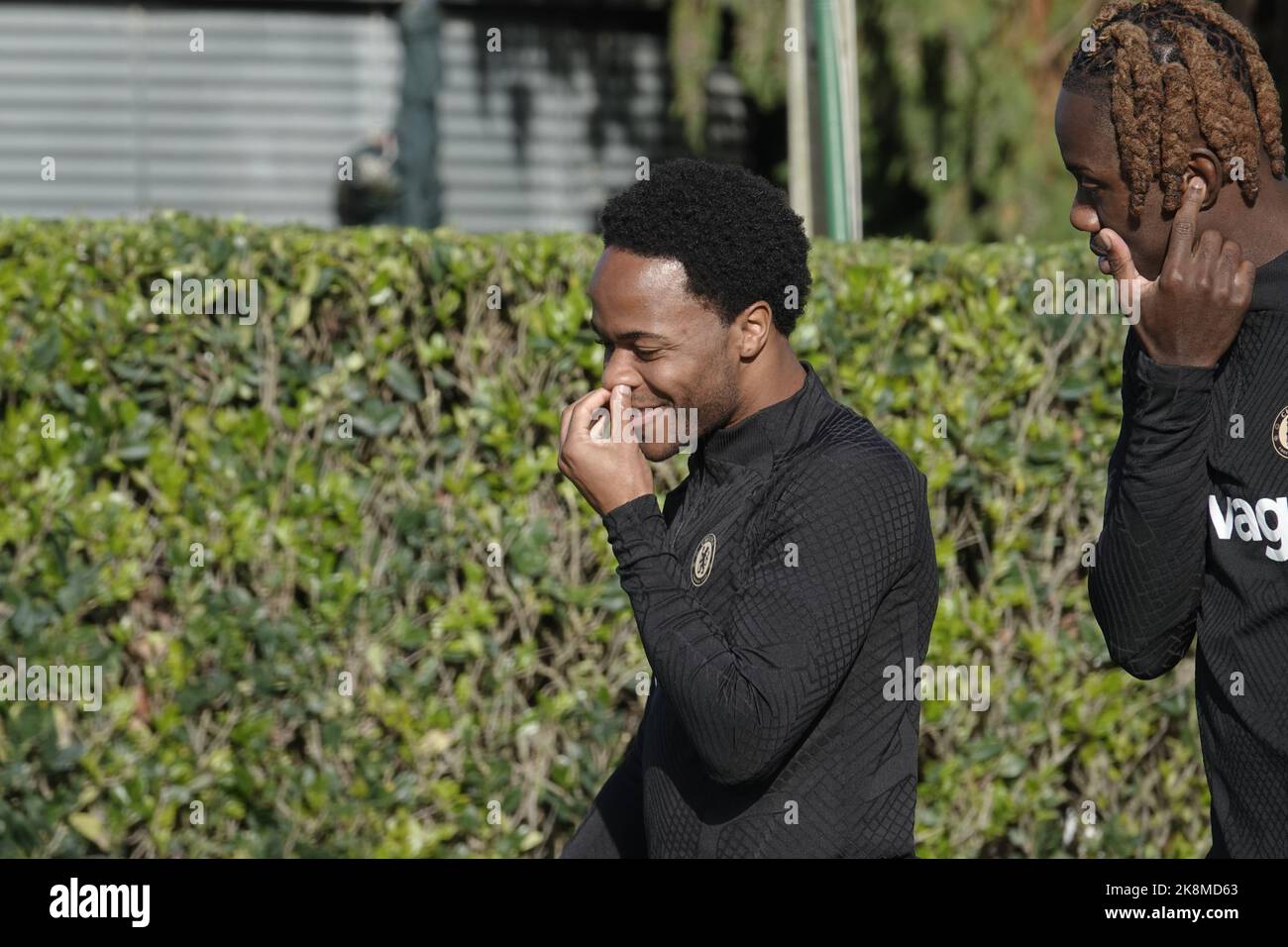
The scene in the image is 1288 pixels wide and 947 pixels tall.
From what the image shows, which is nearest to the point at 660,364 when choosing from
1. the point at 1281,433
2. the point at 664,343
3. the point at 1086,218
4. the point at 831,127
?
the point at 664,343

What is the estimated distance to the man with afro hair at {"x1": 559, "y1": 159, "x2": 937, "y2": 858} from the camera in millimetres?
2209

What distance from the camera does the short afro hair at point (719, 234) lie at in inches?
96.3

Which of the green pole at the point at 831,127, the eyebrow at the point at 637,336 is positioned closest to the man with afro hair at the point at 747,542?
the eyebrow at the point at 637,336

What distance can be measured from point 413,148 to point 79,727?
5666 mm

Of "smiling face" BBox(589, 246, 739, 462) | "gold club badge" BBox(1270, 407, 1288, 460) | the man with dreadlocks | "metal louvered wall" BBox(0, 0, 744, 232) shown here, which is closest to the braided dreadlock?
the man with dreadlocks

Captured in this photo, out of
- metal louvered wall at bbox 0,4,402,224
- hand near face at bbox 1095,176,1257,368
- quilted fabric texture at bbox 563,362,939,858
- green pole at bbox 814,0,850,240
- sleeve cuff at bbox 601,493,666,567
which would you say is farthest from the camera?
metal louvered wall at bbox 0,4,402,224

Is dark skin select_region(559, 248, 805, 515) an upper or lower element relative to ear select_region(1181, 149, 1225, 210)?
lower

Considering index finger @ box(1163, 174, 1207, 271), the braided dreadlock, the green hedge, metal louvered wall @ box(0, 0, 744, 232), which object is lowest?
the green hedge

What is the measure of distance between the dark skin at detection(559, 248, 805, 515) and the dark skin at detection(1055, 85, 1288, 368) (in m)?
0.55

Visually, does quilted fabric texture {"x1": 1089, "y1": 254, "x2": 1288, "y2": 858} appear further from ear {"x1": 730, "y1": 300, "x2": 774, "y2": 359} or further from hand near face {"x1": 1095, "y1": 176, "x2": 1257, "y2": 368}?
ear {"x1": 730, "y1": 300, "x2": 774, "y2": 359}

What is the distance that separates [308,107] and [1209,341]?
8.46 m

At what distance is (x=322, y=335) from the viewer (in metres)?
4.84
